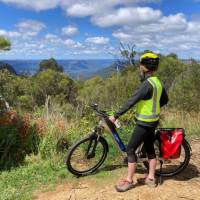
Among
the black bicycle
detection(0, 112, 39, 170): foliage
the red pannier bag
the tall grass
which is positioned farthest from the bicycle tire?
detection(0, 112, 39, 170): foliage

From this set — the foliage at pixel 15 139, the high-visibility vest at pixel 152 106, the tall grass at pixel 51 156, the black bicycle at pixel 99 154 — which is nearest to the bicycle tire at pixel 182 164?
the black bicycle at pixel 99 154

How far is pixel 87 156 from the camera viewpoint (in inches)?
218

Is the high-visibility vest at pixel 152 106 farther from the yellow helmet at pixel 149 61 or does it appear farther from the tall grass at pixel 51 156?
the tall grass at pixel 51 156

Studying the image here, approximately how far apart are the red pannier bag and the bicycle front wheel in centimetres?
95

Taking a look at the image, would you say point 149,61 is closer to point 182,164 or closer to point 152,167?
point 152,167

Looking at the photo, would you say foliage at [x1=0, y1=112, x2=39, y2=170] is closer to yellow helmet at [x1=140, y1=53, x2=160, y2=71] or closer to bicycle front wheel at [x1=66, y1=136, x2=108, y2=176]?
bicycle front wheel at [x1=66, y1=136, x2=108, y2=176]

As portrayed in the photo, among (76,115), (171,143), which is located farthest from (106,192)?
(76,115)

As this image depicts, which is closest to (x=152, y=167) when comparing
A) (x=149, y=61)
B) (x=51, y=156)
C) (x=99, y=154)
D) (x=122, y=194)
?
(x=122, y=194)

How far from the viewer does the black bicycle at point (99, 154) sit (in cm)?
516

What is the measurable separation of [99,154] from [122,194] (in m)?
1.20

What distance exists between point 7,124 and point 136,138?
11.2ft

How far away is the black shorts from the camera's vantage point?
4.71 metres

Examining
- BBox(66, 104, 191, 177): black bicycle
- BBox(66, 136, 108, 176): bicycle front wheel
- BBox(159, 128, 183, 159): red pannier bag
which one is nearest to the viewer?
BBox(159, 128, 183, 159): red pannier bag

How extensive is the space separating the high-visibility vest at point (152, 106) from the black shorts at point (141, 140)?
150mm
